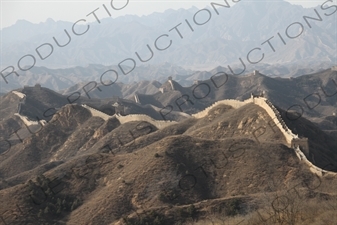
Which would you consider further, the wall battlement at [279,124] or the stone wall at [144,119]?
the stone wall at [144,119]

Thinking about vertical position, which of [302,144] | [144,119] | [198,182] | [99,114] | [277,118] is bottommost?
[302,144]

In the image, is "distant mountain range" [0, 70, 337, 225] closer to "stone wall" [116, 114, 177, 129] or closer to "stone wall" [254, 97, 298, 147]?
"stone wall" [254, 97, 298, 147]

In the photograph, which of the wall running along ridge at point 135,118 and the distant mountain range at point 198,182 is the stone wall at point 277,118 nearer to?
the distant mountain range at point 198,182

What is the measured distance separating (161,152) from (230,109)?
2780 centimetres

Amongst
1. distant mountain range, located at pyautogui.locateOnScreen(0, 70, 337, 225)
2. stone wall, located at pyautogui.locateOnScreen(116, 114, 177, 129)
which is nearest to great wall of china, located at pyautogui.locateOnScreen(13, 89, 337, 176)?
stone wall, located at pyautogui.locateOnScreen(116, 114, 177, 129)

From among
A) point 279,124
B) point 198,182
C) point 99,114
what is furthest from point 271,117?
point 99,114

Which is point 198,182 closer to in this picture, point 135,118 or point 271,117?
point 271,117

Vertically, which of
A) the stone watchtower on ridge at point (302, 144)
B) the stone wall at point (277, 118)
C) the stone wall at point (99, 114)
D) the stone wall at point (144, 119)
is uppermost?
the stone wall at point (99, 114)

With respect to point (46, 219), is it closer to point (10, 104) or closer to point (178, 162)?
point (178, 162)

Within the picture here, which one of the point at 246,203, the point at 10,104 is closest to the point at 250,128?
the point at 246,203

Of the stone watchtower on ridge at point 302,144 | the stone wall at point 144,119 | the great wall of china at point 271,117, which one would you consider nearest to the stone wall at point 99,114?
the great wall of china at point 271,117

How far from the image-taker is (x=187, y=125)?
3300 inches

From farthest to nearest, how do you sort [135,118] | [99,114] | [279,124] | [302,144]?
[99,114] → [135,118] → [279,124] → [302,144]

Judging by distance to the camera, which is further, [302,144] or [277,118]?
[277,118]
